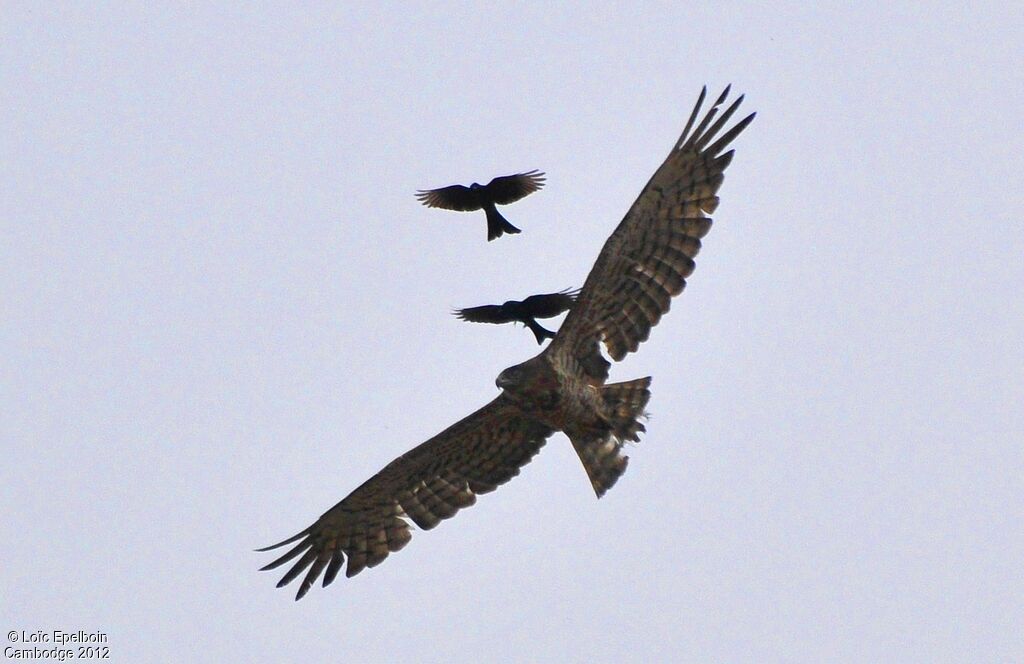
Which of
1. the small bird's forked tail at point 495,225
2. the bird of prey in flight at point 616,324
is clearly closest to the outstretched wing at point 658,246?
the bird of prey in flight at point 616,324

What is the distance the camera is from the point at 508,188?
16.7 metres

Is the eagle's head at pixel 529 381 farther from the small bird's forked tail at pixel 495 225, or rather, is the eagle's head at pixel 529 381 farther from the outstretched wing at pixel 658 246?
the small bird's forked tail at pixel 495 225

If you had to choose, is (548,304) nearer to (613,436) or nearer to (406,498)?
(613,436)

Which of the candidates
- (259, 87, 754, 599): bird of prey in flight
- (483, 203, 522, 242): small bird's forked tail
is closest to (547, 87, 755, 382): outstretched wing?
(259, 87, 754, 599): bird of prey in flight

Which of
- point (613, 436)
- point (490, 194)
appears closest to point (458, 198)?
point (490, 194)

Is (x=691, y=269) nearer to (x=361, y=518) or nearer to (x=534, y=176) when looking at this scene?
(x=534, y=176)

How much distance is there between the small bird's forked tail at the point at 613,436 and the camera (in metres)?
15.8

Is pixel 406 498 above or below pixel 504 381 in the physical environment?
above

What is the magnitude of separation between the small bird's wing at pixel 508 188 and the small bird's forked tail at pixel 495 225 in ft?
0.37

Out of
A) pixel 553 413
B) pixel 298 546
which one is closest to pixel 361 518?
pixel 298 546

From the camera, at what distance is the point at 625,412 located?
15.8 m

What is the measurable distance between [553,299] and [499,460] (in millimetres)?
1656

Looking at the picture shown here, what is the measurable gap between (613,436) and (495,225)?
226cm

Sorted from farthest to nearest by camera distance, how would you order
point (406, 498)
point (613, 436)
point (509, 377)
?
point (406, 498) < point (613, 436) < point (509, 377)
